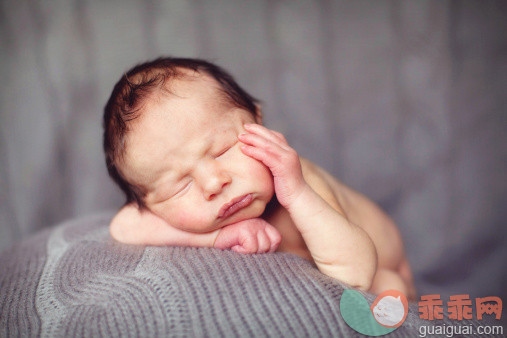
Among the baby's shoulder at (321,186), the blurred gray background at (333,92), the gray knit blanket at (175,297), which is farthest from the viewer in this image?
the blurred gray background at (333,92)

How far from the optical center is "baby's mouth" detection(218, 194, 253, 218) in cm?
83

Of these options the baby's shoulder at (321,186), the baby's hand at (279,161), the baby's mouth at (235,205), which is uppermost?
the baby's hand at (279,161)

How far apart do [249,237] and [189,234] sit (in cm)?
14

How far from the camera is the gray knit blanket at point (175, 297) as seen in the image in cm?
66

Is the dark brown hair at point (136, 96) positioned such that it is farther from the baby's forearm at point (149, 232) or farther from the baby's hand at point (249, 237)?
the baby's hand at point (249, 237)

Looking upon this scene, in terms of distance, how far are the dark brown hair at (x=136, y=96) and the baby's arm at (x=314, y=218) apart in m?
0.14

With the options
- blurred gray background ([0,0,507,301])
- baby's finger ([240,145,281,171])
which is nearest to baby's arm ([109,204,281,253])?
baby's finger ([240,145,281,171])

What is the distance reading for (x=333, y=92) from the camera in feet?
4.72

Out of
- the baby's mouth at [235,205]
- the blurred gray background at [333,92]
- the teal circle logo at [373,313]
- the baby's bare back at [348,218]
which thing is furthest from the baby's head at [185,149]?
the blurred gray background at [333,92]

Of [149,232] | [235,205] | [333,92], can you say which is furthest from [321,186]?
[333,92]

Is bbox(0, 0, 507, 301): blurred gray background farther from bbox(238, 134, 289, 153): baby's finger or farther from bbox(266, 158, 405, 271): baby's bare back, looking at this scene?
bbox(238, 134, 289, 153): baby's finger

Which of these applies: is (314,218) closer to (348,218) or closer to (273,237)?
(273,237)

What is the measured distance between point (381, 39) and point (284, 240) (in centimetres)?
79

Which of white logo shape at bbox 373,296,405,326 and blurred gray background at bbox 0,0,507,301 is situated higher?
blurred gray background at bbox 0,0,507,301
